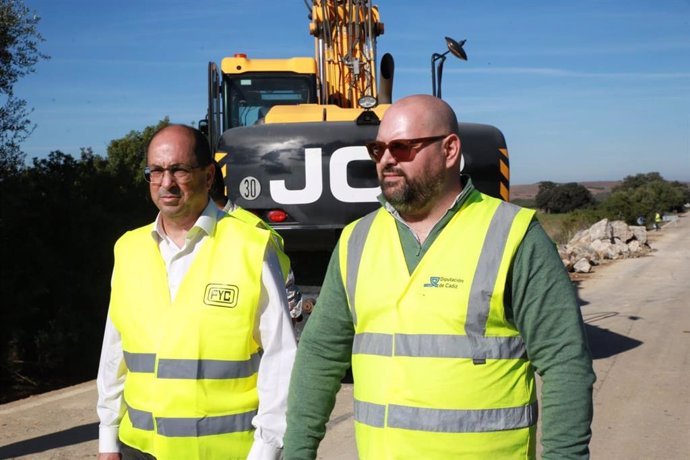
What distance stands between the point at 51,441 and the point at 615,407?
15.6 ft

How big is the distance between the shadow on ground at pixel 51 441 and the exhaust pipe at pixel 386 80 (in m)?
5.27

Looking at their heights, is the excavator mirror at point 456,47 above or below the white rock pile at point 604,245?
A: above

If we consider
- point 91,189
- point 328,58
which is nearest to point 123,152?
point 91,189

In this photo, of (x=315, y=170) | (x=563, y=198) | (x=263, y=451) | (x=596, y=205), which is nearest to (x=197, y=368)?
(x=263, y=451)

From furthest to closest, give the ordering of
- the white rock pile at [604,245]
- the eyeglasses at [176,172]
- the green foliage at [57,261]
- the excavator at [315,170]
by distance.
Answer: the white rock pile at [604,245], the green foliage at [57,261], the excavator at [315,170], the eyeglasses at [176,172]

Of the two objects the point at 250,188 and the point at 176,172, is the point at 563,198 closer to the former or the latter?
the point at 250,188

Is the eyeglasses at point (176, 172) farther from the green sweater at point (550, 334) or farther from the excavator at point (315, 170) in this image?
the excavator at point (315, 170)

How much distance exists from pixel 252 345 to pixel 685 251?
27.6 m

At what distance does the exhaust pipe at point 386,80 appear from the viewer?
10438 mm

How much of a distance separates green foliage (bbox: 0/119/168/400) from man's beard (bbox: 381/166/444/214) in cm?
1292

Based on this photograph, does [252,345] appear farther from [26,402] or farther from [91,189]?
[91,189]

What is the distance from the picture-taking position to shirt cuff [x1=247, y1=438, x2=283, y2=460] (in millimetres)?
2729

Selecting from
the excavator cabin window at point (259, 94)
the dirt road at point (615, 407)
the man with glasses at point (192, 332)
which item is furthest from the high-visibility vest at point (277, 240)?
the excavator cabin window at point (259, 94)

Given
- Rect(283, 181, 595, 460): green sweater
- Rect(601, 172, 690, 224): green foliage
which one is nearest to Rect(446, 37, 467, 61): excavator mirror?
Rect(283, 181, 595, 460): green sweater
